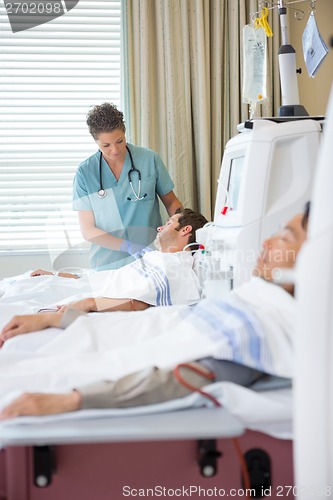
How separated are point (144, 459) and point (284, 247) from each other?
516 millimetres

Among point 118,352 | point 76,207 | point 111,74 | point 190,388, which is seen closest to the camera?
point 190,388

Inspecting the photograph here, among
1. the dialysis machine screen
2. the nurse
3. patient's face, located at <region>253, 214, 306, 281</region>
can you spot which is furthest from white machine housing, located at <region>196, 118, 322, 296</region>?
the nurse

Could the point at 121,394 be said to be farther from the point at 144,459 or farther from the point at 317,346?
the point at 317,346

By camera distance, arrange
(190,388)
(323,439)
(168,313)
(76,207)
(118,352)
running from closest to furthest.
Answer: (323,439)
(190,388)
(118,352)
(168,313)
(76,207)

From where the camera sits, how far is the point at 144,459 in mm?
1240

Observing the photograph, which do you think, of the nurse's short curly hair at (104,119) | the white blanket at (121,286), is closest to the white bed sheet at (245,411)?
the white blanket at (121,286)

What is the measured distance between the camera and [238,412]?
1.22 metres

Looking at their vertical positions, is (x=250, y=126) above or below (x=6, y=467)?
above

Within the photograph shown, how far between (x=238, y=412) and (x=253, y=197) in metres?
0.71

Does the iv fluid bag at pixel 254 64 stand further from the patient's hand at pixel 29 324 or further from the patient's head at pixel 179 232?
the patient's hand at pixel 29 324

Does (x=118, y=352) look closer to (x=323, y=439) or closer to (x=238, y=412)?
(x=238, y=412)

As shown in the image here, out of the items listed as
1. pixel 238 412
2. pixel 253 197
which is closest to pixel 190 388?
pixel 238 412

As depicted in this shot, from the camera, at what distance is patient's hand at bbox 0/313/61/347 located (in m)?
1.87

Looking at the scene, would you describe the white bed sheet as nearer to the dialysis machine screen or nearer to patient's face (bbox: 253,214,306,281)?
patient's face (bbox: 253,214,306,281)
